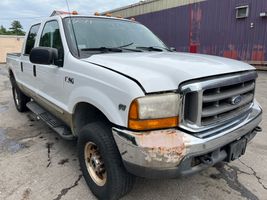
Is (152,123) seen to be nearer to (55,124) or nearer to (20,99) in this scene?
(55,124)

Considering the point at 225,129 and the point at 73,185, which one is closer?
the point at 225,129

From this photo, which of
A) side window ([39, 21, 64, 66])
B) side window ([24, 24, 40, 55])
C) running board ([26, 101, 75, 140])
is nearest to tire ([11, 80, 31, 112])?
side window ([24, 24, 40, 55])

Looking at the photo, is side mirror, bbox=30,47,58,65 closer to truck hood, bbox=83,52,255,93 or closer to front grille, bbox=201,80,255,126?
truck hood, bbox=83,52,255,93

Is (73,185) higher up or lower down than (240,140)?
lower down

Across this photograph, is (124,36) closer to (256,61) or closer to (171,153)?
(171,153)

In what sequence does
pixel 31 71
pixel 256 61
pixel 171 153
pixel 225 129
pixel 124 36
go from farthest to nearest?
pixel 256 61
pixel 31 71
pixel 124 36
pixel 225 129
pixel 171 153

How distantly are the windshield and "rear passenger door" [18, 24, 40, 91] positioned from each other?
136 centimetres

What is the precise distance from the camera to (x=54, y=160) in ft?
11.5

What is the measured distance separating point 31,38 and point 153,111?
11.7ft

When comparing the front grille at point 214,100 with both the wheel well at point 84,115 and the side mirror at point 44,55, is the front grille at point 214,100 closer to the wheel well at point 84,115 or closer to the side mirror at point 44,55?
→ the wheel well at point 84,115

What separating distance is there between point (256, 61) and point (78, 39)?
39.3 feet

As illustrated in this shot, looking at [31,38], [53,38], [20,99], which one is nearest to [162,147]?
[53,38]

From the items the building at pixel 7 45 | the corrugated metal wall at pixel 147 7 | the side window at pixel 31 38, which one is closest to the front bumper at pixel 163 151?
the side window at pixel 31 38

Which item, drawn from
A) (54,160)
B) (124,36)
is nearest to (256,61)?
(124,36)
